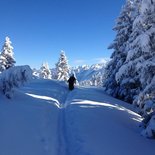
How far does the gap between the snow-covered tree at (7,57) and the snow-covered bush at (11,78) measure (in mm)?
37306

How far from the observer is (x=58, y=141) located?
11719 mm

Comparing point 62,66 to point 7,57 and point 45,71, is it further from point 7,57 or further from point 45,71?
point 7,57

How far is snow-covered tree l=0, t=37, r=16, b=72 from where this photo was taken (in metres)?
54.3

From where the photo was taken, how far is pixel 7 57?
55250 mm

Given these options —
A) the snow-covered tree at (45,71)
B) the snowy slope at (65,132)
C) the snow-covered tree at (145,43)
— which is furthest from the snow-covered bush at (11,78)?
the snow-covered tree at (45,71)

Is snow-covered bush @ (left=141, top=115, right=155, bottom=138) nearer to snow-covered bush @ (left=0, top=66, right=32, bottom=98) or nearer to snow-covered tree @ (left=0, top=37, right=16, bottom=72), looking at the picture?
snow-covered bush @ (left=0, top=66, right=32, bottom=98)

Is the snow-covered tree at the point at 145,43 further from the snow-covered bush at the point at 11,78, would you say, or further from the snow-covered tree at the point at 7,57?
the snow-covered tree at the point at 7,57

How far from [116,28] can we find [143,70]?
19398 mm

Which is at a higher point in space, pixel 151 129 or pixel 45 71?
pixel 45 71

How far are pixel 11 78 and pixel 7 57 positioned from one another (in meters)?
39.5

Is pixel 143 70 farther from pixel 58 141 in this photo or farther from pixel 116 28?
pixel 116 28

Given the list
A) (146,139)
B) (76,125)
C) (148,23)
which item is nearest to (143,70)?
(148,23)

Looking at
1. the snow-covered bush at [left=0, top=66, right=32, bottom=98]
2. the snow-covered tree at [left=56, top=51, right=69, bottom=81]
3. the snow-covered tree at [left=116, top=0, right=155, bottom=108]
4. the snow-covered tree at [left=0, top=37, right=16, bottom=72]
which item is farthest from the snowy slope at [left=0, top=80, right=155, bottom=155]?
the snow-covered tree at [left=56, top=51, right=69, bottom=81]

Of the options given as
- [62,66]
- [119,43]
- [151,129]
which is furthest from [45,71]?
[151,129]
